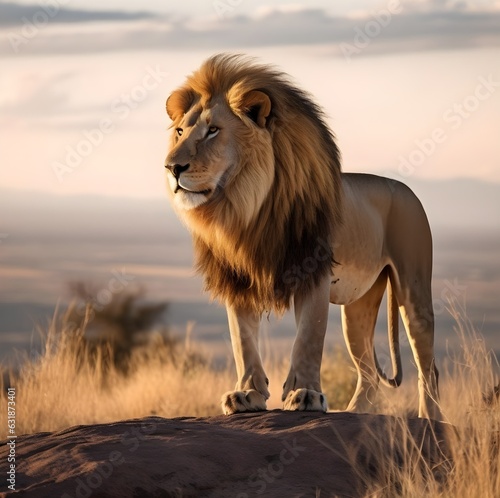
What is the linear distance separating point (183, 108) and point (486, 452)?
2497 millimetres

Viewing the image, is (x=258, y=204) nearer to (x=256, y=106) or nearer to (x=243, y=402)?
(x=256, y=106)

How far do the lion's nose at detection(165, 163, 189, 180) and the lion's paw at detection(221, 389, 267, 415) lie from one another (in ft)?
3.86

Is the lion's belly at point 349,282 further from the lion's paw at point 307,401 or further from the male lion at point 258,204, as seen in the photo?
the lion's paw at point 307,401

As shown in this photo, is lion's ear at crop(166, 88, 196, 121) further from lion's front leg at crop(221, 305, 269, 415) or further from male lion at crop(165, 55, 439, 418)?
lion's front leg at crop(221, 305, 269, 415)

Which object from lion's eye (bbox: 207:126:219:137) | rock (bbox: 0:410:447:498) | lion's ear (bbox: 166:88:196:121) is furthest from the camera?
lion's ear (bbox: 166:88:196:121)

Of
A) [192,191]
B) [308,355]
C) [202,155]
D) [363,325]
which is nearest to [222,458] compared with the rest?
[308,355]

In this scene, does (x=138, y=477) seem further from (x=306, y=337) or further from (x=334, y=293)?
(x=334, y=293)

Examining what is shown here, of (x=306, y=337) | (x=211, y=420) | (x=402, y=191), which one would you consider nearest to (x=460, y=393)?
(x=306, y=337)

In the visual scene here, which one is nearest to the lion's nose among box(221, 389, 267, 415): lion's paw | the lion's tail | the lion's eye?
the lion's eye

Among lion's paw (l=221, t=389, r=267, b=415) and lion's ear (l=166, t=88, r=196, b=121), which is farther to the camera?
lion's ear (l=166, t=88, r=196, b=121)

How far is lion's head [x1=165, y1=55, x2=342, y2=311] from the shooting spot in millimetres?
5484

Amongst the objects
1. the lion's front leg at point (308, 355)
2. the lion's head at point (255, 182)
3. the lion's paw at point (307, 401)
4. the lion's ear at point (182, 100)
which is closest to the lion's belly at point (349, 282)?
the lion's head at point (255, 182)

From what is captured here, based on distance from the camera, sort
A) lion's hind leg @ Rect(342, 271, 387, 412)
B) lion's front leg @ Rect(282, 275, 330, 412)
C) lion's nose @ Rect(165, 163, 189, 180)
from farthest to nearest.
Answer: lion's hind leg @ Rect(342, 271, 387, 412), lion's front leg @ Rect(282, 275, 330, 412), lion's nose @ Rect(165, 163, 189, 180)

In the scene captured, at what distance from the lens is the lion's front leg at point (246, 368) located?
18.0ft
